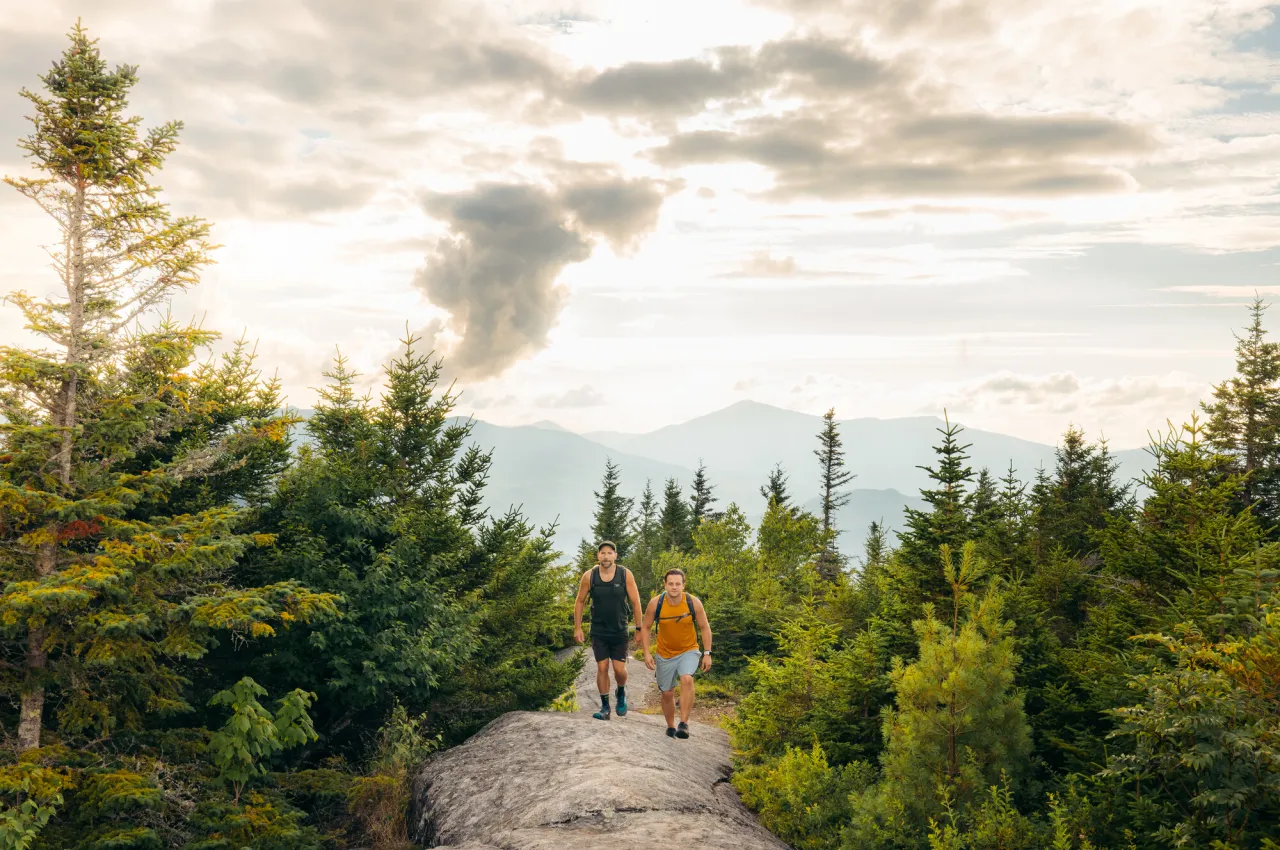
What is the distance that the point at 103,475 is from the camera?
1046 centimetres

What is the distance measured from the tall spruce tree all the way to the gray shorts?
5.25 meters

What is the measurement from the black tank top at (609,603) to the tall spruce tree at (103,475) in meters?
4.19

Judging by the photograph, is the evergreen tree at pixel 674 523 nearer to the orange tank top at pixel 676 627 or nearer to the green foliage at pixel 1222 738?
the orange tank top at pixel 676 627

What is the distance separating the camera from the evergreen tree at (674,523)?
187ft

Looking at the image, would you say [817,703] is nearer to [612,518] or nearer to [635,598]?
[635,598]

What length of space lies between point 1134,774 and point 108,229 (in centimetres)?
1585

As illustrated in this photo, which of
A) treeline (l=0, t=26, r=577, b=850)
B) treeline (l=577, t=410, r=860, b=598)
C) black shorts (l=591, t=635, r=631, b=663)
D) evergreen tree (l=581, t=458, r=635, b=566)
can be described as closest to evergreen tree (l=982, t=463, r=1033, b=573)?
black shorts (l=591, t=635, r=631, b=663)

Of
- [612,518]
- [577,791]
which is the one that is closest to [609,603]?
[577,791]

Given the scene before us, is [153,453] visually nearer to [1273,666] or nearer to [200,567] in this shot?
[200,567]

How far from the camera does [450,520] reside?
15.5 m

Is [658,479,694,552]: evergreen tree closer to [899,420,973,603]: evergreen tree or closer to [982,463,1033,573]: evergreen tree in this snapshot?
[982,463,1033,573]: evergreen tree

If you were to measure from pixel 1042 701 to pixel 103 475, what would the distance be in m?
13.9

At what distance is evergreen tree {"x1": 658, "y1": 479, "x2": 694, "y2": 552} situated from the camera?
57.1 m

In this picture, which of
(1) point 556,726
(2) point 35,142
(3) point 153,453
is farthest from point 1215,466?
(2) point 35,142
